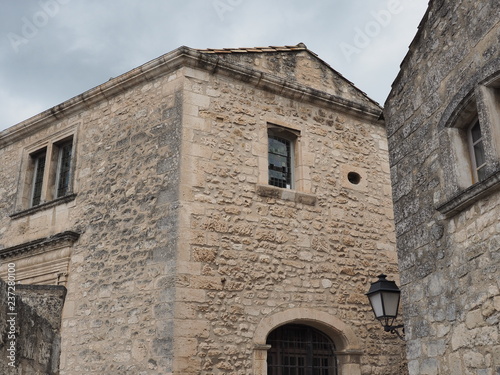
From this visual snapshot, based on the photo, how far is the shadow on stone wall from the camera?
3246 mm

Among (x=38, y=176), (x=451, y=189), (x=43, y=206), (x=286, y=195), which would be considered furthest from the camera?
(x=38, y=176)

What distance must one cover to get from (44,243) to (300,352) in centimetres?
419

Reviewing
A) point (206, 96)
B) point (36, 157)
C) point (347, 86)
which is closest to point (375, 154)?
point (347, 86)

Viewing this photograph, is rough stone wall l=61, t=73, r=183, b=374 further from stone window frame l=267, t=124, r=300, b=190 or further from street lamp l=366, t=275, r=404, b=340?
street lamp l=366, t=275, r=404, b=340

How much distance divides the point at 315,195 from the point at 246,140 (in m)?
1.37

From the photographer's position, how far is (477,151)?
488 cm

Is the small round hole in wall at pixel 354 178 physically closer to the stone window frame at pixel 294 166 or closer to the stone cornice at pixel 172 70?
the stone window frame at pixel 294 166

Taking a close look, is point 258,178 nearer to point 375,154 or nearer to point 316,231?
point 316,231

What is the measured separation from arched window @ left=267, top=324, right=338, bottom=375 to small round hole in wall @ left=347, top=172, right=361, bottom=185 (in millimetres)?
2540

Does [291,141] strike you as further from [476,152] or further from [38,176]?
[476,152]

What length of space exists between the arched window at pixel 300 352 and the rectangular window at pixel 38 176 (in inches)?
185

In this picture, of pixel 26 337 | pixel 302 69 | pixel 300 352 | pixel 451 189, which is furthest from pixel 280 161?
pixel 26 337

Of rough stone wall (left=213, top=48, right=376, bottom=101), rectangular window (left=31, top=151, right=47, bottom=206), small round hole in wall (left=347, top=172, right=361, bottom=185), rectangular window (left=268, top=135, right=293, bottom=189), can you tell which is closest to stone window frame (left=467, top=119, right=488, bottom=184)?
rectangular window (left=268, top=135, right=293, bottom=189)

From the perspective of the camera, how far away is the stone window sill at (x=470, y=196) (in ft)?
14.0
